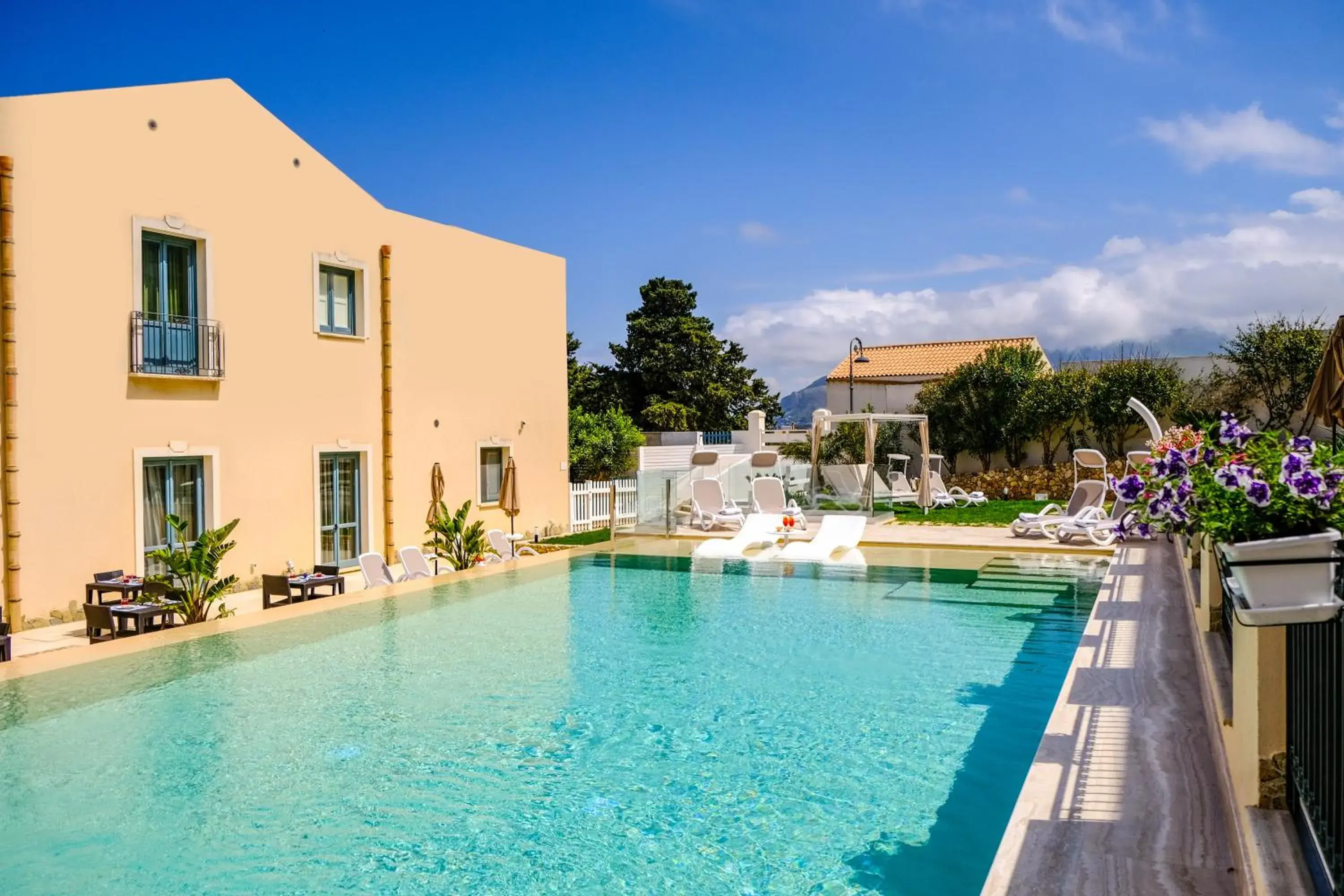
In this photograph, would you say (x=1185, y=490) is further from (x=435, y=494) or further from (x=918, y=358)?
(x=918, y=358)

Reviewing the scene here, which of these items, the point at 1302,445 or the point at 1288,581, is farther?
the point at 1302,445

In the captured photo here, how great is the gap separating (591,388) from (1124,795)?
4220 cm

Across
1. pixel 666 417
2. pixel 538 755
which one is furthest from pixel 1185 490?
pixel 666 417

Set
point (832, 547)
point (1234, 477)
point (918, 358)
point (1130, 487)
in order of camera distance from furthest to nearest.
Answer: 1. point (918, 358)
2. point (832, 547)
3. point (1130, 487)
4. point (1234, 477)

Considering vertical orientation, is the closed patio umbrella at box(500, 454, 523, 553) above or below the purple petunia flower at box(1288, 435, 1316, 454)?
below

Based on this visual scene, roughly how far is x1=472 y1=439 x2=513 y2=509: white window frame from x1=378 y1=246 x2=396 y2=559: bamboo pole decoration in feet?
7.72

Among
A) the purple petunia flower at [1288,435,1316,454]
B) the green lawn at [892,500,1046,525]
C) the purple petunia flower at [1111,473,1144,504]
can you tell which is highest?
the purple petunia flower at [1288,435,1316,454]

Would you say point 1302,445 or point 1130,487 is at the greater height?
point 1302,445

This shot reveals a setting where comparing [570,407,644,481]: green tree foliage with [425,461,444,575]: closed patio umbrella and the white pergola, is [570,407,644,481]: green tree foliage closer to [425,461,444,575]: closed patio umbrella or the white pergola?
the white pergola

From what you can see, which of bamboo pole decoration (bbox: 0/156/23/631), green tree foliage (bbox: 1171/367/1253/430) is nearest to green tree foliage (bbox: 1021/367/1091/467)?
green tree foliage (bbox: 1171/367/1253/430)

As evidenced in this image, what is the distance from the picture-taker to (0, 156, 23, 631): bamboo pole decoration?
11492 mm

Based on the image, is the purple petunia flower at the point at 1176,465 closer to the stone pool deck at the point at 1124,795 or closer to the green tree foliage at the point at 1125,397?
the stone pool deck at the point at 1124,795

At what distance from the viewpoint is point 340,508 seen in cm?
1659

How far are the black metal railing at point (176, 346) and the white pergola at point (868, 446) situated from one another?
11467 mm
